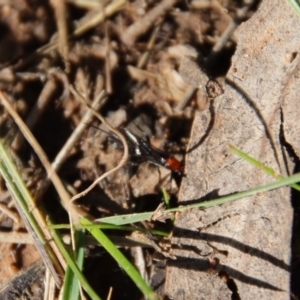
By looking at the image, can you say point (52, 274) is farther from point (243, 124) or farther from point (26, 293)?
point (243, 124)

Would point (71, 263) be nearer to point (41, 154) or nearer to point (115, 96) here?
point (41, 154)

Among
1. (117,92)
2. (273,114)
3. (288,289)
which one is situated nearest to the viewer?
(288,289)

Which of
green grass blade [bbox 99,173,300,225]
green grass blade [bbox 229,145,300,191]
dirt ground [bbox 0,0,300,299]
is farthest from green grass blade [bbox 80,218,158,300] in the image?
green grass blade [bbox 229,145,300,191]

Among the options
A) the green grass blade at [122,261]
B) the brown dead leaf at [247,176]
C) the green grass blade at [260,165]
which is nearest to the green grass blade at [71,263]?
the green grass blade at [122,261]

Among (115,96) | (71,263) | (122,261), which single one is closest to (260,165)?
(122,261)

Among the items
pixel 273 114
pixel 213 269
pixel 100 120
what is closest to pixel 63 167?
pixel 100 120
